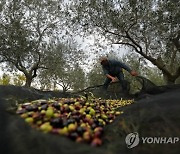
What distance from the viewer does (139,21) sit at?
17500 mm

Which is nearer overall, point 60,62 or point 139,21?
point 139,21

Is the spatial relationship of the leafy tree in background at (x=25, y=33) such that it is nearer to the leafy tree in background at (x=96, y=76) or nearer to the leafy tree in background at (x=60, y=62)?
the leafy tree in background at (x=60, y=62)

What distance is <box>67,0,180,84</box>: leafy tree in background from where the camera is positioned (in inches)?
643

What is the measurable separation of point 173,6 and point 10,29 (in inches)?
510

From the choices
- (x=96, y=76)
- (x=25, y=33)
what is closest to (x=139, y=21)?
(x=25, y=33)

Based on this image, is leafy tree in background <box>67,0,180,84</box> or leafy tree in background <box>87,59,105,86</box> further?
leafy tree in background <box>87,59,105,86</box>

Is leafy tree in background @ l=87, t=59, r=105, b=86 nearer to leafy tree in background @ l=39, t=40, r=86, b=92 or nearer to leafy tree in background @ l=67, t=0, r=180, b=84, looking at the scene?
leafy tree in background @ l=39, t=40, r=86, b=92

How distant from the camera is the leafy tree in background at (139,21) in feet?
53.6

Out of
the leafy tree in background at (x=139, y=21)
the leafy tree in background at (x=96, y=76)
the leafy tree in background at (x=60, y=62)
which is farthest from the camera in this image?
the leafy tree in background at (x=96, y=76)

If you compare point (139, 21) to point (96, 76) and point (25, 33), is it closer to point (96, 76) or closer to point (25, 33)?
point (25, 33)

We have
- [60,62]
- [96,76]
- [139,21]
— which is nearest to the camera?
[139,21]

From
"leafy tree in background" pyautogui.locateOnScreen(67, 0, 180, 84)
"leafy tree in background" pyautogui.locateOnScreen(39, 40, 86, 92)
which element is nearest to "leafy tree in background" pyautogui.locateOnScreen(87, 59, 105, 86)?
"leafy tree in background" pyautogui.locateOnScreen(39, 40, 86, 92)

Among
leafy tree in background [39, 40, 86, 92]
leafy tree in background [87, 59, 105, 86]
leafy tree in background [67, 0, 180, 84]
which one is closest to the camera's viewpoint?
leafy tree in background [67, 0, 180, 84]

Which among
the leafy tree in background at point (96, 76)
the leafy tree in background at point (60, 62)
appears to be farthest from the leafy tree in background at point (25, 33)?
the leafy tree in background at point (96, 76)
